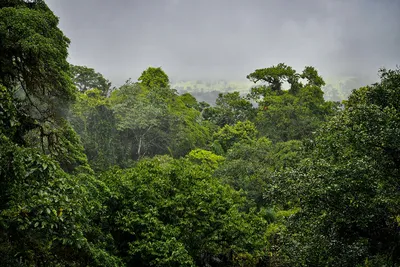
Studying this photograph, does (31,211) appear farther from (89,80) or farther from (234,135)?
(89,80)

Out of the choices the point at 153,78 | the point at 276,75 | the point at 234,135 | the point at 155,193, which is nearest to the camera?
the point at 155,193

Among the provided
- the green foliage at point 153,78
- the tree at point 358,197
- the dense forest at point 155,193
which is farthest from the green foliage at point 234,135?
the tree at point 358,197

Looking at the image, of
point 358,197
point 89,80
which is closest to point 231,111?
point 89,80

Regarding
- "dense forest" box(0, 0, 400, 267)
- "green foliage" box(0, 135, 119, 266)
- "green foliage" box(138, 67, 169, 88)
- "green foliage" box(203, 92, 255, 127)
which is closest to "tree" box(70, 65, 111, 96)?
"green foliage" box(138, 67, 169, 88)

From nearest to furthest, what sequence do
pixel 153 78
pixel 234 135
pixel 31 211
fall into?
pixel 31 211 < pixel 234 135 < pixel 153 78

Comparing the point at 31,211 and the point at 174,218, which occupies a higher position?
the point at 31,211

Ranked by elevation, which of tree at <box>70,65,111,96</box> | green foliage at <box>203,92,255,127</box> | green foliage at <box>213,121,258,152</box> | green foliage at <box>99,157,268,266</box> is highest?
tree at <box>70,65,111,96</box>

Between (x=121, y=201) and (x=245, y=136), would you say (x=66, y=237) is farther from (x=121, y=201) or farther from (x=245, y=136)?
(x=245, y=136)

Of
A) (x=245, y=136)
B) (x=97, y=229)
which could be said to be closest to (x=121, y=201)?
(x=97, y=229)

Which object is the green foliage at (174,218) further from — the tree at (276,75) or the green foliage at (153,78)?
the tree at (276,75)

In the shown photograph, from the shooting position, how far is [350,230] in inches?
319

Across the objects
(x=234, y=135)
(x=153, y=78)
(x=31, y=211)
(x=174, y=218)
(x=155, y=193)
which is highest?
(x=153, y=78)

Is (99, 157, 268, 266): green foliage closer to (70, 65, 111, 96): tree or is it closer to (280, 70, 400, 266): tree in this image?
(280, 70, 400, 266): tree

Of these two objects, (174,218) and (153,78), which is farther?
(153,78)
